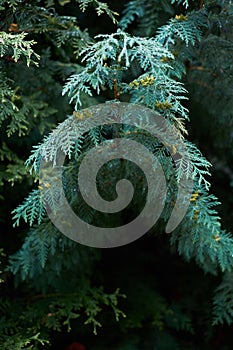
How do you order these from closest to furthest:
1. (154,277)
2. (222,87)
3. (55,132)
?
(55,132) → (222,87) → (154,277)

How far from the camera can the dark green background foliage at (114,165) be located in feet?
3.28

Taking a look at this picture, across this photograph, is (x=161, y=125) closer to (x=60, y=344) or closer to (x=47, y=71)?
(x=47, y=71)

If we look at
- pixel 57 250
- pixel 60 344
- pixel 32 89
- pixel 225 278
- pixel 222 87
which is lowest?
pixel 60 344

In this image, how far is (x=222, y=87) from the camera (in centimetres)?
131

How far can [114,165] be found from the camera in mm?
1067

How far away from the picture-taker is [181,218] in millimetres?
1025

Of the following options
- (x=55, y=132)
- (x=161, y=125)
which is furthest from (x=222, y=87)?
(x=55, y=132)

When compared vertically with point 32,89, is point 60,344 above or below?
below

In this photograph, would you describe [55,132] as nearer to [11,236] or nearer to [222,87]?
[222,87]

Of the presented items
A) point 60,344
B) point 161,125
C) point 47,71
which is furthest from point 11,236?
point 161,125

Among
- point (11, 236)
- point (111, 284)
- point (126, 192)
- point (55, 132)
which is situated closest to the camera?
point (55, 132)

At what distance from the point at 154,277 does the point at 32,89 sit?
1249 mm

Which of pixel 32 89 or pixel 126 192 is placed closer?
pixel 126 192

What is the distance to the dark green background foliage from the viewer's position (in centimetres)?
100
